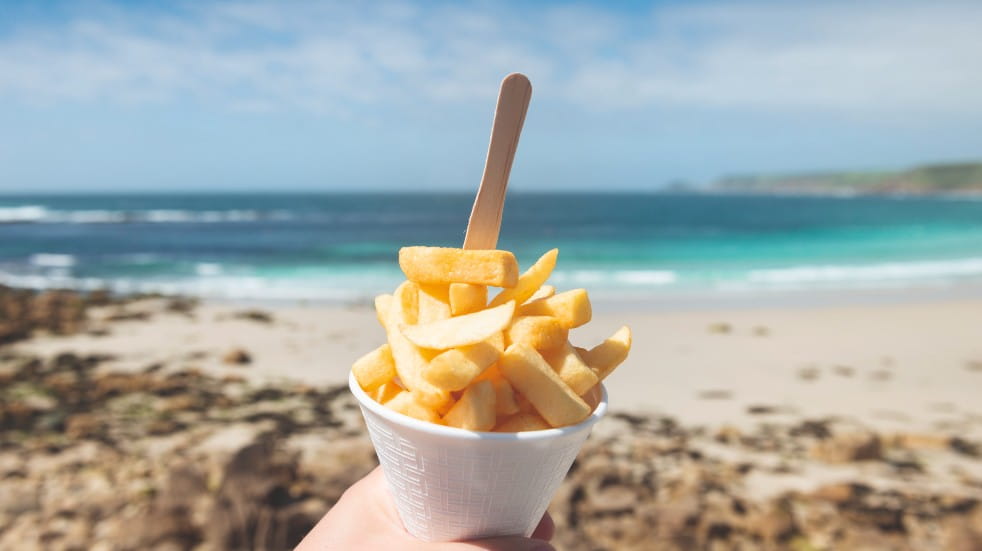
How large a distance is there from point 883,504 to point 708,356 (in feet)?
18.8

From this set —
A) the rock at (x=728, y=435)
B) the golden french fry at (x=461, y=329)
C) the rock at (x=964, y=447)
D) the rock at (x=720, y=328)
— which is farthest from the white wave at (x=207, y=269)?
the golden french fry at (x=461, y=329)

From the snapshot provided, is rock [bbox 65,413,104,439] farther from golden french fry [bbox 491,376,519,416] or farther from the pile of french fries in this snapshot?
golden french fry [bbox 491,376,519,416]

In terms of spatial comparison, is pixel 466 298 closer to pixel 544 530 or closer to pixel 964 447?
pixel 544 530

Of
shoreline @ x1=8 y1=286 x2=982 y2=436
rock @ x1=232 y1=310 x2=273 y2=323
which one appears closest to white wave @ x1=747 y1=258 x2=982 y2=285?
shoreline @ x1=8 y1=286 x2=982 y2=436

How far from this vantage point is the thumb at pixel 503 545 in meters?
2.01

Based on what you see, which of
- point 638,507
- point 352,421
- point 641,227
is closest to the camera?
point 638,507

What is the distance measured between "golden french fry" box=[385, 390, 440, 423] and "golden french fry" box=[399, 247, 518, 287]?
1.20ft

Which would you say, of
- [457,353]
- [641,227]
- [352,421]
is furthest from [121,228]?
[457,353]

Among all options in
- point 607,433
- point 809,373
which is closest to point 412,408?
point 607,433

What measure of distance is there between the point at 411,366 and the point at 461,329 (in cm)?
23

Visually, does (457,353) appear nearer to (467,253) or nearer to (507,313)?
(507,313)

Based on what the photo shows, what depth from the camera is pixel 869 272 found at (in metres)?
23.5

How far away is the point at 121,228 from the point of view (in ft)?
145

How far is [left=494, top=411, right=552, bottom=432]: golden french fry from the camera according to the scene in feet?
6.07
